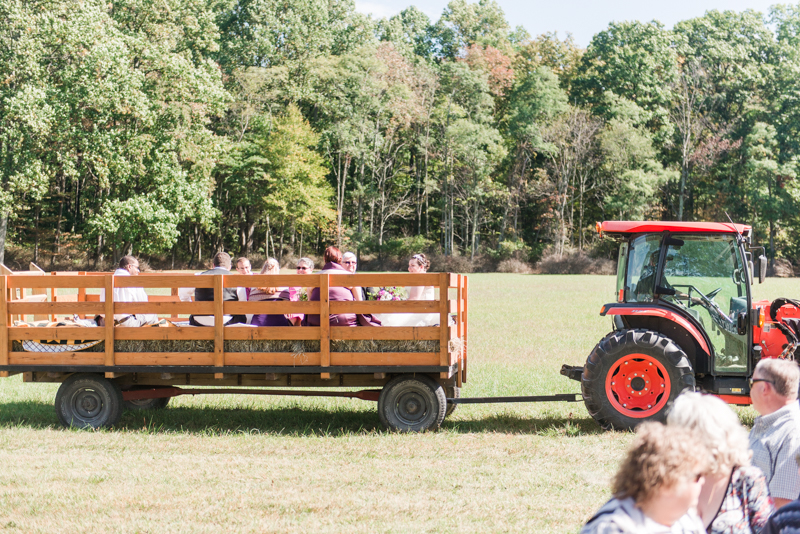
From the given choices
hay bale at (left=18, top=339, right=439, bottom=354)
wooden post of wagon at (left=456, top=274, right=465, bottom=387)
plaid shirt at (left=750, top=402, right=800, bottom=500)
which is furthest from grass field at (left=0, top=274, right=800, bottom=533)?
plaid shirt at (left=750, top=402, right=800, bottom=500)

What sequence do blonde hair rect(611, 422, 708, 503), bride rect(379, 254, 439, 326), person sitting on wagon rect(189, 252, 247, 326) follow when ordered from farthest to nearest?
person sitting on wagon rect(189, 252, 247, 326), bride rect(379, 254, 439, 326), blonde hair rect(611, 422, 708, 503)

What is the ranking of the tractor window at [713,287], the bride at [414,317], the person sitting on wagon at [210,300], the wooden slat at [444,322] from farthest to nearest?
the person sitting on wagon at [210,300] < the bride at [414,317] < the tractor window at [713,287] < the wooden slat at [444,322]

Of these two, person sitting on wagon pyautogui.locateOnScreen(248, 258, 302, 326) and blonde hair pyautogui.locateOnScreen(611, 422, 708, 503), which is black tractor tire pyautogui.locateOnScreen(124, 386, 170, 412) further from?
blonde hair pyautogui.locateOnScreen(611, 422, 708, 503)

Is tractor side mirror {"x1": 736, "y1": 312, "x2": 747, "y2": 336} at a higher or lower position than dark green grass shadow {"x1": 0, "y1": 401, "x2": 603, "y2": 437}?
higher

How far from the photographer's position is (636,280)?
7625mm

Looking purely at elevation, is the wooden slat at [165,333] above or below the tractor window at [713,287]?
below

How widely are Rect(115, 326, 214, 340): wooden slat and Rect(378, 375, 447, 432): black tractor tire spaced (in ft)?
6.03

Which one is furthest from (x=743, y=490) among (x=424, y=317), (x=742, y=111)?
(x=742, y=111)

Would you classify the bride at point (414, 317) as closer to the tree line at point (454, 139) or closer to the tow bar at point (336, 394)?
the tow bar at point (336, 394)

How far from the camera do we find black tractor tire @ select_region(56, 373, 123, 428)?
25.4ft

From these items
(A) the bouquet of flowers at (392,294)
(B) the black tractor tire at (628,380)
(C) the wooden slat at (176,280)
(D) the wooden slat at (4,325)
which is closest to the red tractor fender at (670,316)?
(B) the black tractor tire at (628,380)

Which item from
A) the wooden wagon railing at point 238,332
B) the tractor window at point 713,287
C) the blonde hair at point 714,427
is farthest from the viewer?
the tractor window at point 713,287

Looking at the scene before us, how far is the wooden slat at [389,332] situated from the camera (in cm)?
720

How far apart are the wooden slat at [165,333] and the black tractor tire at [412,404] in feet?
6.03
